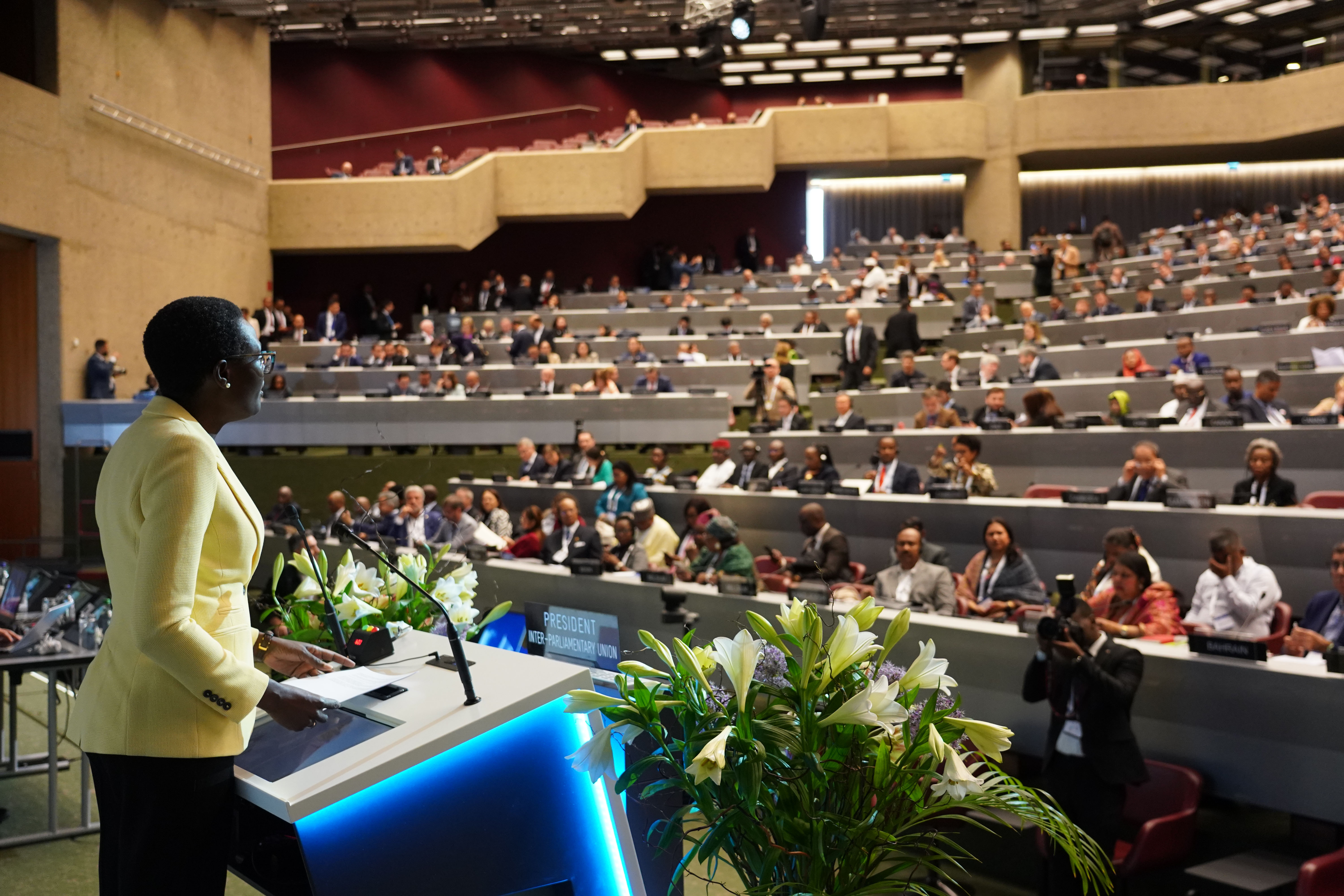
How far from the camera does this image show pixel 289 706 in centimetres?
154

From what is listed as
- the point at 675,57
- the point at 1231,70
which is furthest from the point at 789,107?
the point at 1231,70

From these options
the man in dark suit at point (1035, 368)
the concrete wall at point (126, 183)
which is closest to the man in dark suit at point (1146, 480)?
the man in dark suit at point (1035, 368)

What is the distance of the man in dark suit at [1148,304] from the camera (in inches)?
464

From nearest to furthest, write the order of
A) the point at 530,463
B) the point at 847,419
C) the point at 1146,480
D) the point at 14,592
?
the point at 14,592
the point at 1146,480
the point at 847,419
the point at 530,463

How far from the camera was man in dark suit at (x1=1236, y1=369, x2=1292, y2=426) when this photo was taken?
6828 millimetres

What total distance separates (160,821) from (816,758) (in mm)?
886

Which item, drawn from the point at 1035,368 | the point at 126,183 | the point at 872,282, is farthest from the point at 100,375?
the point at 1035,368

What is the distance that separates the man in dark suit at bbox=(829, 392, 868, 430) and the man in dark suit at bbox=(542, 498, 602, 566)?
7.46ft

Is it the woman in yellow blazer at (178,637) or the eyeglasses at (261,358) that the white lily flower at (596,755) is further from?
the eyeglasses at (261,358)

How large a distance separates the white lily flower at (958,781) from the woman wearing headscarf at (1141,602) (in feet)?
10.7

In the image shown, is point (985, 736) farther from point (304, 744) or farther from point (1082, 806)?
point (1082, 806)

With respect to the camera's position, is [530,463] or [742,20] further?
[742,20]

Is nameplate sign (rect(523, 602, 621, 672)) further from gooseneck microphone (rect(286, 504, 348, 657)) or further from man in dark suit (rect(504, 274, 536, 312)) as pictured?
man in dark suit (rect(504, 274, 536, 312))

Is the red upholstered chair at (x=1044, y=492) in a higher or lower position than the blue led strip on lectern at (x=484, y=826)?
higher
